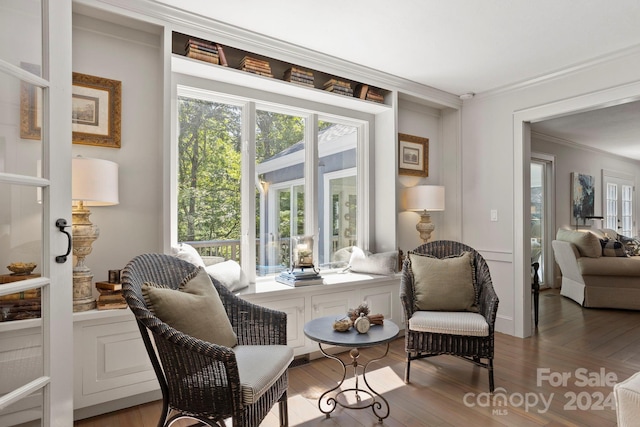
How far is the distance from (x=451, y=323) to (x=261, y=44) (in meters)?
2.41

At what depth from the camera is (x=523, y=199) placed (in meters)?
3.57

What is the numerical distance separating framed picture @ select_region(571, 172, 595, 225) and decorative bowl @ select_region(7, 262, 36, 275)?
712cm

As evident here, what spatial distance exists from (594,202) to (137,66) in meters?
7.44

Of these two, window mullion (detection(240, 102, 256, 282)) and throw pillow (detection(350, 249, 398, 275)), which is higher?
window mullion (detection(240, 102, 256, 282))

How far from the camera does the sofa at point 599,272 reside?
4.55 m

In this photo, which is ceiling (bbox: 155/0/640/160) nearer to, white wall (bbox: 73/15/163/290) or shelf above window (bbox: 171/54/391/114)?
shelf above window (bbox: 171/54/391/114)

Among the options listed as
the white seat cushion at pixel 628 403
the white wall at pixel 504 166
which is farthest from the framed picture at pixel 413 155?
the white seat cushion at pixel 628 403

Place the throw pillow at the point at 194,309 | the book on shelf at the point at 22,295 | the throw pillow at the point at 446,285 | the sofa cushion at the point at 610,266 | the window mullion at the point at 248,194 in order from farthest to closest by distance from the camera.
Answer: the sofa cushion at the point at 610,266
the window mullion at the point at 248,194
the throw pillow at the point at 446,285
the throw pillow at the point at 194,309
the book on shelf at the point at 22,295

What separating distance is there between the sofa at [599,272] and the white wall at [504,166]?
71.6 inches

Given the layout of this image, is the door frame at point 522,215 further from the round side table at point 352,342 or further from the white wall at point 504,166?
the round side table at point 352,342

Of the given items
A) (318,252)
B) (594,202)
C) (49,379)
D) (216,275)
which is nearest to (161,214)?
(216,275)

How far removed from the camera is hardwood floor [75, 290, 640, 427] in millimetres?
2102

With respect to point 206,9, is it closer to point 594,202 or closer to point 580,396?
point 580,396

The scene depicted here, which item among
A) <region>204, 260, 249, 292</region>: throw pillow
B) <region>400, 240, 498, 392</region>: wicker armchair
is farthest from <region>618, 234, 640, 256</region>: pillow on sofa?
<region>204, 260, 249, 292</region>: throw pillow
